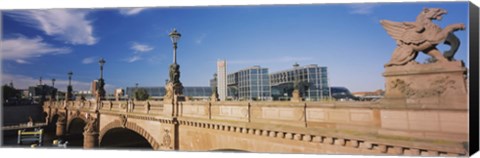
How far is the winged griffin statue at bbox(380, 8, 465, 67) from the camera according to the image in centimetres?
549

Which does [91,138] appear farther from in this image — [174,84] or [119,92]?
[174,84]

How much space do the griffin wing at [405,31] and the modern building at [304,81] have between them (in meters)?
1.80

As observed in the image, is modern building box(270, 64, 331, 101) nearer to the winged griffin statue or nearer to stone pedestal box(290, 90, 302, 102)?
stone pedestal box(290, 90, 302, 102)

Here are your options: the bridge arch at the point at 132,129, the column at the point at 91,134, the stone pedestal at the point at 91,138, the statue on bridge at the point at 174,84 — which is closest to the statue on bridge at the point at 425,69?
the statue on bridge at the point at 174,84

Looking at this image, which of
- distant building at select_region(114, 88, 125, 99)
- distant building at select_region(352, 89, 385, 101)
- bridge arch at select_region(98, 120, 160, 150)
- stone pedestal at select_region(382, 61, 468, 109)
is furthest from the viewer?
distant building at select_region(114, 88, 125, 99)

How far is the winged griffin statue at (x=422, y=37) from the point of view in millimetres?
5488

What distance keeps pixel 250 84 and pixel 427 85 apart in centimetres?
566

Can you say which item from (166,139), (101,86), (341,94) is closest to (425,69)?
(341,94)

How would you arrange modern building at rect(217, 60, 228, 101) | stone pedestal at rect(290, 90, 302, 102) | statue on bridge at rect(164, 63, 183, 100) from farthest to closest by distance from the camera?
statue on bridge at rect(164, 63, 183, 100)
modern building at rect(217, 60, 228, 101)
stone pedestal at rect(290, 90, 302, 102)

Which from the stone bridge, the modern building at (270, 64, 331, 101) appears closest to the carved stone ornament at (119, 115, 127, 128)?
the stone bridge

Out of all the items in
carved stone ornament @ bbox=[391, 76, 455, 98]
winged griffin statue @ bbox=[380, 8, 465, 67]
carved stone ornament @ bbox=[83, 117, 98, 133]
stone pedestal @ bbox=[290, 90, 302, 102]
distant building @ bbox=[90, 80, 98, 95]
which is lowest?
carved stone ornament @ bbox=[83, 117, 98, 133]

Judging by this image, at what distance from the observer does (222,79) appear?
33.7 feet

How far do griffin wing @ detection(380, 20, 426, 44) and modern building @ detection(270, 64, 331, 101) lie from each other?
5.91ft

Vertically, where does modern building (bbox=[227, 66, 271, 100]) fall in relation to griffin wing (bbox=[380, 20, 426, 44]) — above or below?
below
